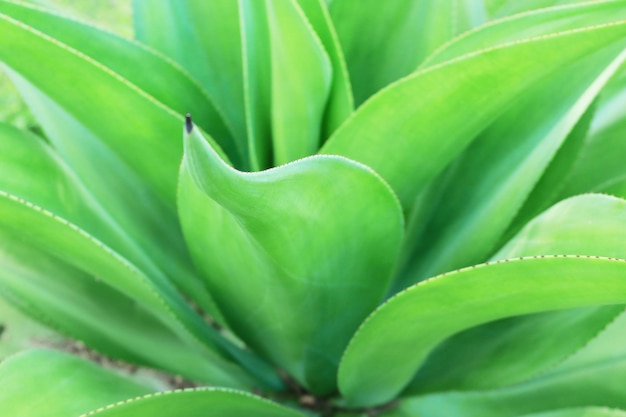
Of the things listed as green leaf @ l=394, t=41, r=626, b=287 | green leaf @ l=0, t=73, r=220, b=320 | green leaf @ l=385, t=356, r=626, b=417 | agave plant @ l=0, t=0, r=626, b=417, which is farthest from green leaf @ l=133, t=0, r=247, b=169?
green leaf @ l=385, t=356, r=626, b=417

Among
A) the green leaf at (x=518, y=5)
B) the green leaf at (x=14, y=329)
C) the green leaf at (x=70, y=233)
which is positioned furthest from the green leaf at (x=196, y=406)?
the green leaf at (x=518, y=5)

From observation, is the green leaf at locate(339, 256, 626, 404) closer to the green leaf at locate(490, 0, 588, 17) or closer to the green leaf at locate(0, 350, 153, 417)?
the green leaf at locate(0, 350, 153, 417)

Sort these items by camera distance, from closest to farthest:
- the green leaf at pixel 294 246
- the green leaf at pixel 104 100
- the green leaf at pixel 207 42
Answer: the green leaf at pixel 294 246, the green leaf at pixel 104 100, the green leaf at pixel 207 42

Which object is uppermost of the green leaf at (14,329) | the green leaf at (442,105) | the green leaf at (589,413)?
the green leaf at (442,105)

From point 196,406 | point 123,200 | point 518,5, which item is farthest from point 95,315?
point 518,5

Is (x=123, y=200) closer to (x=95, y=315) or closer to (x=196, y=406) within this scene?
(x=95, y=315)

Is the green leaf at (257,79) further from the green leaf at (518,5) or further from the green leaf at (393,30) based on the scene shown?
the green leaf at (518,5)
